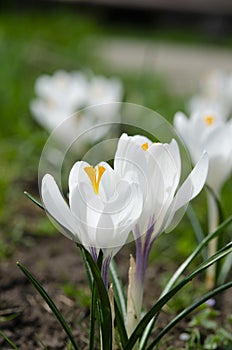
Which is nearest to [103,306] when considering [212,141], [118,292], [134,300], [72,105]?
[134,300]

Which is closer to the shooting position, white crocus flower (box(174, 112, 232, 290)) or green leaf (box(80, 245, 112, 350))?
green leaf (box(80, 245, 112, 350))

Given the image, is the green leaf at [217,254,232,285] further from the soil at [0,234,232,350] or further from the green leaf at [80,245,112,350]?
the green leaf at [80,245,112,350]

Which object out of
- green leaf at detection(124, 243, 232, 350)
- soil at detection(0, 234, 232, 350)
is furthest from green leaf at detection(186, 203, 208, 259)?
green leaf at detection(124, 243, 232, 350)

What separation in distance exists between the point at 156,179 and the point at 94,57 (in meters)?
3.83

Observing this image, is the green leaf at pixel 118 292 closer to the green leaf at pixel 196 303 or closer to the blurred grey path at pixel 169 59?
the green leaf at pixel 196 303

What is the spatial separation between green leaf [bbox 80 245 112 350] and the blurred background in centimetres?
87

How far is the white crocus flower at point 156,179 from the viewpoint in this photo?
45.4 inches

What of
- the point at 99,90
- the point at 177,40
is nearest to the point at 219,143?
the point at 99,90

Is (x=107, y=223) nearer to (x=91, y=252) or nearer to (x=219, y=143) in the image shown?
(x=91, y=252)

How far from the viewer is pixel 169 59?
576 centimetres

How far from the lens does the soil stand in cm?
158

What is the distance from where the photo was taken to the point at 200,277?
1947 millimetres

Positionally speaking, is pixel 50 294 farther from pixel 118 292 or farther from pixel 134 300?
pixel 134 300

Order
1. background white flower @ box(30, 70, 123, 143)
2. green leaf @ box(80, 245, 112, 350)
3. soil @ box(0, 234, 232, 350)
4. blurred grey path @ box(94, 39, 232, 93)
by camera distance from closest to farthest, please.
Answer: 1. green leaf @ box(80, 245, 112, 350)
2. soil @ box(0, 234, 232, 350)
3. background white flower @ box(30, 70, 123, 143)
4. blurred grey path @ box(94, 39, 232, 93)
